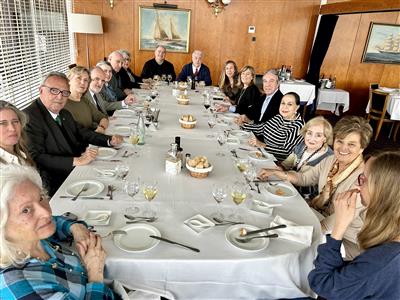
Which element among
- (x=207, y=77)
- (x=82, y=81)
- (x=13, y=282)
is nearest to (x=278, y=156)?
(x=82, y=81)

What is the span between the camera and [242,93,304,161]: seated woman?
114 inches

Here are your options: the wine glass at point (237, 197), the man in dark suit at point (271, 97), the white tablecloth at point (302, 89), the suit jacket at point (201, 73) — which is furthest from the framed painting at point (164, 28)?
the wine glass at point (237, 197)

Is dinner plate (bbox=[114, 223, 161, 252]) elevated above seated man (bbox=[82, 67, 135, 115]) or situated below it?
below

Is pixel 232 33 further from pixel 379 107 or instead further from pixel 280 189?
pixel 280 189

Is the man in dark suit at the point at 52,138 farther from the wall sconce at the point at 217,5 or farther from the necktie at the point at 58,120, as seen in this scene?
the wall sconce at the point at 217,5

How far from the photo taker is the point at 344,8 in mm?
5605

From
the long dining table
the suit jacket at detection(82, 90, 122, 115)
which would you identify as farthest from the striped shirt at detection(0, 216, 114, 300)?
the suit jacket at detection(82, 90, 122, 115)

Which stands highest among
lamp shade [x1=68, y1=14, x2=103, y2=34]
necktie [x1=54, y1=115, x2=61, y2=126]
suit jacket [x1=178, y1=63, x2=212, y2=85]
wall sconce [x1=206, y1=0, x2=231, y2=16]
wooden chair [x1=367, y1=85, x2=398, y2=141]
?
wall sconce [x1=206, y1=0, x2=231, y2=16]

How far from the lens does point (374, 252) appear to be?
1091 millimetres

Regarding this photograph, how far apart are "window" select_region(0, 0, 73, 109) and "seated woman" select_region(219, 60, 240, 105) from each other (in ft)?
9.85

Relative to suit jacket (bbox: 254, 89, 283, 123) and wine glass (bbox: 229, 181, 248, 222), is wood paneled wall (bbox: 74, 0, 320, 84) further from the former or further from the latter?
wine glass (bbox: 229, 181, 248, 222)

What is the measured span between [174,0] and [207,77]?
6.89 ft

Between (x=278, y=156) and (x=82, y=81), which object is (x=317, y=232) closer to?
(x=278, y=156)

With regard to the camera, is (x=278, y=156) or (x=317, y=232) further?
(x=278, y=156)
